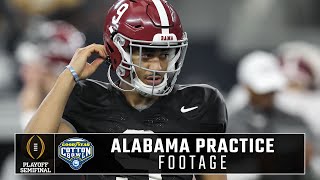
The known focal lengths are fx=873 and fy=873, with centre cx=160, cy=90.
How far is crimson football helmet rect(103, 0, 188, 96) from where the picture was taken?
1726 mm

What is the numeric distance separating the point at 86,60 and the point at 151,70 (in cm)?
13

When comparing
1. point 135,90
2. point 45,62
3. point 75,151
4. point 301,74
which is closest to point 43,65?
point 45,62

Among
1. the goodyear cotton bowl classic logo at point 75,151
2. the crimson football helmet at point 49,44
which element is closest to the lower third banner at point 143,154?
the goodyear cotton bowl classic logo at point 75,151

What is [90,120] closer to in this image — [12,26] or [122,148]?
[122,148]

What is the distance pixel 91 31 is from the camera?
296cm

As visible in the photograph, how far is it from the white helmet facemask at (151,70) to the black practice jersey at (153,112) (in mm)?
61

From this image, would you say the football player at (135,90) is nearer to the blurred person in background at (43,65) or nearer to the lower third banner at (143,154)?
the lower third banner at (143,154)

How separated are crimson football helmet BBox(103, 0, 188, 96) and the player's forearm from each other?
108 millimetres

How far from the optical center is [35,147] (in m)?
1.85

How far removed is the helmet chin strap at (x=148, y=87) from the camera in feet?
5.73

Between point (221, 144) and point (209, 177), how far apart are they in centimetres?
12

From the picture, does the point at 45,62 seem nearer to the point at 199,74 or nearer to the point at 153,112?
the point at 153,112

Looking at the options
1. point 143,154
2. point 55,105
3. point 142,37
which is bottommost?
point 143,154

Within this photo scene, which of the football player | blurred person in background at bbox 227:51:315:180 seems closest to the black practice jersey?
the football player
